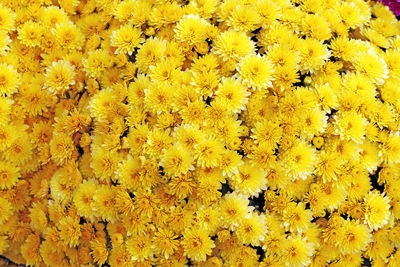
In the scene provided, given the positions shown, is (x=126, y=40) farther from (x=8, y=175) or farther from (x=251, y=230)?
(x=251, y=230)

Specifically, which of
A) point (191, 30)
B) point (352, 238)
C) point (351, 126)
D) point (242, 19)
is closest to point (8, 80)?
point (191, 30)

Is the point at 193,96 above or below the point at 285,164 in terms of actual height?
above

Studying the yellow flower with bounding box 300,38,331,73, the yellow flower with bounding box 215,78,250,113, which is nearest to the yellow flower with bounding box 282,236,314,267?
the yellow flower with bounding box 215,78,250,113

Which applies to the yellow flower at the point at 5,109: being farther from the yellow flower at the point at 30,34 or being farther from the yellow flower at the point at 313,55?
the yellow flower at the point at 313,55

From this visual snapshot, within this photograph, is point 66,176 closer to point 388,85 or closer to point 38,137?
point 38,137

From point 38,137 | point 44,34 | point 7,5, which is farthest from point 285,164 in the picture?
point 7,5

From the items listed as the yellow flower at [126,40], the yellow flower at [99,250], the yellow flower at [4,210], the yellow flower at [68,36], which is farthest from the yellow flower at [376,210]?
the yellow flower at [4,210]
